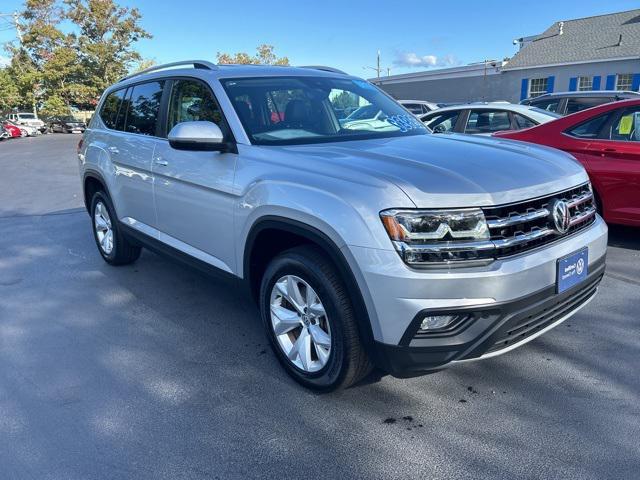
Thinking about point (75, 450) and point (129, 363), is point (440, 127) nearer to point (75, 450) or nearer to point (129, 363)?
point (129, 363)

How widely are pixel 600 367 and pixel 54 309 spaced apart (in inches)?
163

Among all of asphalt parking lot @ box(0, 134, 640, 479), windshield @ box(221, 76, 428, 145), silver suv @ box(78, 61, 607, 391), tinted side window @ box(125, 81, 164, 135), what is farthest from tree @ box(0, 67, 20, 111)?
windshield @ box(221, 76, 428, 145)

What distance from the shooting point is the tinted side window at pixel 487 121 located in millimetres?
7922

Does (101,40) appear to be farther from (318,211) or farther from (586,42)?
(318,211)

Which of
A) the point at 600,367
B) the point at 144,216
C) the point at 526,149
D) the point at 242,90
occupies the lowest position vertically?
the point at 600,367

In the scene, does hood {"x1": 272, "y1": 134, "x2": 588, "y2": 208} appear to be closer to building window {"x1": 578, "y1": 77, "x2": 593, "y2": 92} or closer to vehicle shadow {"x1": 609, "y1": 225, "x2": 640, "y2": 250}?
vehicle shadow {"x1": 609, "y1": 225, "x2": 640, "y2": 250}

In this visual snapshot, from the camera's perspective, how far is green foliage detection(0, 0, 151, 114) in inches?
1892

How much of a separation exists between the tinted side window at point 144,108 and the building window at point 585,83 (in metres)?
30.6

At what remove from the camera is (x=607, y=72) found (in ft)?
94.3

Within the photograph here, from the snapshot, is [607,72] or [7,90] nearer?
[607,72]

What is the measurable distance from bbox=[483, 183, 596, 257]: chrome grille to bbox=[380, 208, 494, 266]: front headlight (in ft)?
0.30

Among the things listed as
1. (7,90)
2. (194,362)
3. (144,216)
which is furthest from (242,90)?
(7,90)

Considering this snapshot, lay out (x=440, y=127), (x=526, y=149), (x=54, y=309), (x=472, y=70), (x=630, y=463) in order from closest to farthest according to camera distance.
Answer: (x=630, y=463), (x=526, y=149), (x=54, y=309), (x=440, y=127), (x=472, y=70)

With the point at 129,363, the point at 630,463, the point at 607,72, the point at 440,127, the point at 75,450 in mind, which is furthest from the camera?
the point at 607,72
